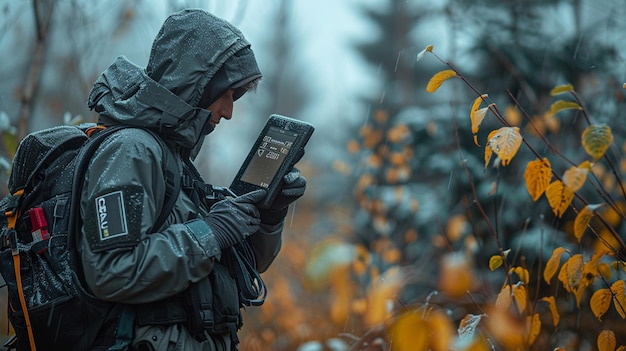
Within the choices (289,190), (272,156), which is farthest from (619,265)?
(272,156)

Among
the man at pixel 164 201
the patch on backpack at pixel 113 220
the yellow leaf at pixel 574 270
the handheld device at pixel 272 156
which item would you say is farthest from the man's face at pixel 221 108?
the yellow leaf at pixel 574 270

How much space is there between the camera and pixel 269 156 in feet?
9.46

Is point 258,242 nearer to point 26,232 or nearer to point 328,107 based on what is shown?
point 26,232

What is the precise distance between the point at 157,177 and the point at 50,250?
0.44 metres

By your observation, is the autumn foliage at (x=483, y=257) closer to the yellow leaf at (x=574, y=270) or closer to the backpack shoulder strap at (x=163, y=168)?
the yellow leaf at (x=574, y=270)

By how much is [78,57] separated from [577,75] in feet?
14.8

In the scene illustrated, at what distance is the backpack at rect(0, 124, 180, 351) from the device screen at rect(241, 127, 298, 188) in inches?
14.8

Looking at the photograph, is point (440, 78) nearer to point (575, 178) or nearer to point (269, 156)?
point (575, 178)

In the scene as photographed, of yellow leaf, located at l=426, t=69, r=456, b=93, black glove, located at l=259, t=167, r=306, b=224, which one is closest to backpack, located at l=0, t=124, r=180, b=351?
black glove, located at l=259, t=167, r=306, b=224

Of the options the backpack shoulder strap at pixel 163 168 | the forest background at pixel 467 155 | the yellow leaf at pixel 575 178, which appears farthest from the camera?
the forest background at pixel 467 155

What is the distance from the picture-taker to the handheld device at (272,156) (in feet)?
9.20

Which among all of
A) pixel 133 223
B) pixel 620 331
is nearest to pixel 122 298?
pixel 133 223

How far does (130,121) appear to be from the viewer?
2588mm

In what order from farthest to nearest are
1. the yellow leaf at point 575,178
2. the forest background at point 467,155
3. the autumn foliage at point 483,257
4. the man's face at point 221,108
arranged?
the forest background at point 467,155
the man's face at point 221,108
the yellow leaf at point 575,178
the autumn foliage at point 483,257
